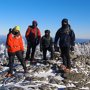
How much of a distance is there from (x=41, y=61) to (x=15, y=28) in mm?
4338

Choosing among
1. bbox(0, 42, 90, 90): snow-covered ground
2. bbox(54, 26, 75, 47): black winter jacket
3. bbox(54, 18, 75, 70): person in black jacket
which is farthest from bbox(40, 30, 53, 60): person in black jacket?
bbox(54, 26, 75, 47): black winter jacket

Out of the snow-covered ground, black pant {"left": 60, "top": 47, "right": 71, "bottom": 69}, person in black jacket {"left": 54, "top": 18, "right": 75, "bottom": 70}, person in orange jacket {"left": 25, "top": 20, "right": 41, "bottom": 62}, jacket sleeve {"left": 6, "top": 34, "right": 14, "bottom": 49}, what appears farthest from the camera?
person in orange jacket {"left": 25, "top": 20, "right": 41, "bottom": 62}

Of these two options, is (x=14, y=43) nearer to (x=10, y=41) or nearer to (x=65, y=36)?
(x=10, y=41)

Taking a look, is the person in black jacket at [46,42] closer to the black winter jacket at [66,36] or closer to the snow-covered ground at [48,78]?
the snow-covered ground at [48,78]

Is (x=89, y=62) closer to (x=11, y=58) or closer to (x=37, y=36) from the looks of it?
(x=37, y=36)

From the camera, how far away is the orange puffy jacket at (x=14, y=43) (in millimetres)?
18719

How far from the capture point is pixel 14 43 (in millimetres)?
18781

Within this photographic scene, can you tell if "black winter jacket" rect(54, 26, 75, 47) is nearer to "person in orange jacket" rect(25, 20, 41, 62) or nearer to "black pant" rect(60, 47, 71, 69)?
"black pant" rect(60, 47, 71, 69)

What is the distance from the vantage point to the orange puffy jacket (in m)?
18.7

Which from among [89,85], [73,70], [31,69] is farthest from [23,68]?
[89,85]

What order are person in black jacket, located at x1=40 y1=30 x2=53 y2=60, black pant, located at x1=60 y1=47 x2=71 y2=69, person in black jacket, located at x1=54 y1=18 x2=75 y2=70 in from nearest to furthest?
person in black jacket, located at x1=54 y1=18 x2=75 y2=70
black pant, located at x1=60 y1=47 x2=71 y2=69
person in black jacket, located at x1=40 y1=30 x2=53 y2=60

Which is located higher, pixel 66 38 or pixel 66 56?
pixel 66 38

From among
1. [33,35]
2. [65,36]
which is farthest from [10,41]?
[65,36]

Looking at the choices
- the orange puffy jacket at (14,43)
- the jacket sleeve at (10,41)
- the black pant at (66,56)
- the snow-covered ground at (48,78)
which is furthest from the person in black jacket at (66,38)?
the jacket sleeve at (10,41)
